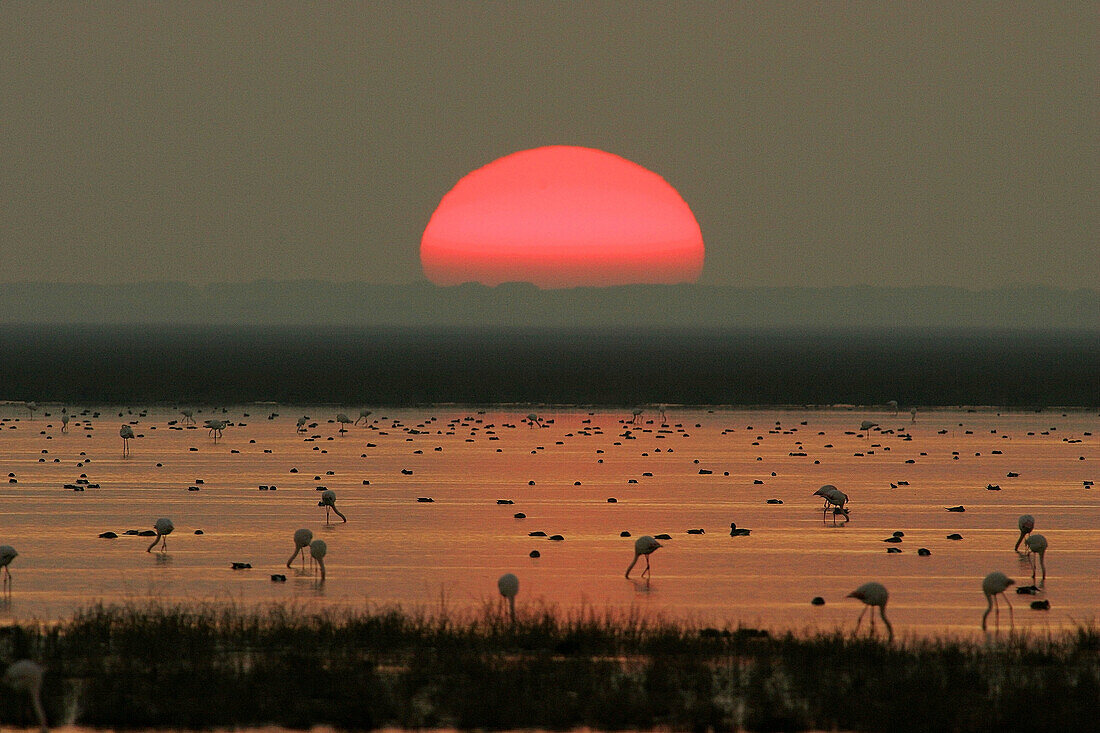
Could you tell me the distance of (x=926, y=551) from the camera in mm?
32281

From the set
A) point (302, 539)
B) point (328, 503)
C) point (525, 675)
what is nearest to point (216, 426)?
point (328, 503)

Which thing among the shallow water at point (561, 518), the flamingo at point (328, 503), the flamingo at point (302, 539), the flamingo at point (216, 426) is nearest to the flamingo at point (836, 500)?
the shallow water at point (561, 518)

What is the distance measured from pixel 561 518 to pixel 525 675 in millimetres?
18386

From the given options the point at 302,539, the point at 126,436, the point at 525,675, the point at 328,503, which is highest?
the point at 126,436

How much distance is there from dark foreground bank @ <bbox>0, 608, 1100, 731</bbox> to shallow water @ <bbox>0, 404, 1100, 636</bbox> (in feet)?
7.08

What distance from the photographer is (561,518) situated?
38.4 metres

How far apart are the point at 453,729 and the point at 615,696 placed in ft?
6.80

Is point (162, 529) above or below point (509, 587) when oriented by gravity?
above

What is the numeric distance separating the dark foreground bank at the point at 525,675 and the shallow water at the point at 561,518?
2157 millimetres

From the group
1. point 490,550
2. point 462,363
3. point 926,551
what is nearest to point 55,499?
point 490,550

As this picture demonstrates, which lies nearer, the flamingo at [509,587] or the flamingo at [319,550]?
the flamingo at [509,587]

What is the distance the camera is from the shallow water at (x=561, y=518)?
26.9m

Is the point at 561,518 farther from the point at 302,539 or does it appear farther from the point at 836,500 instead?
the point at 302,539

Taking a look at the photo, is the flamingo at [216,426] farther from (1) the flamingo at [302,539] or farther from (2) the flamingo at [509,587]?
(2) the flamingo at [509,587]
